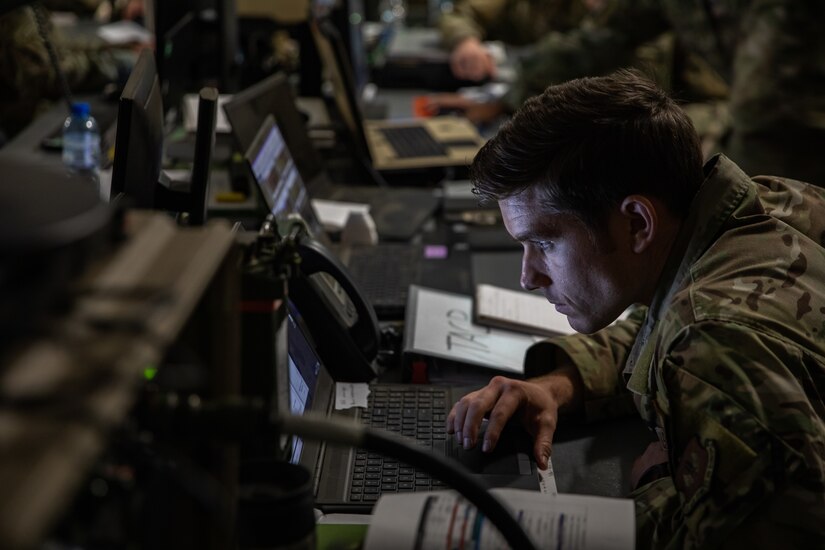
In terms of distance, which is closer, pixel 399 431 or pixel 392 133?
pixel 399 431

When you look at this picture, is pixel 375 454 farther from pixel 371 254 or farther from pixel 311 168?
pixel 311 168

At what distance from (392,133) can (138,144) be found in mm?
→ 1901

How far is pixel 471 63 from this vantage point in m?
3.87

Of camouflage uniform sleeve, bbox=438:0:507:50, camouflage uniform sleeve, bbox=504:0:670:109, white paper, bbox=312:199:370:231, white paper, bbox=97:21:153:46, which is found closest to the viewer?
white paper, bbox=312:199:370:231

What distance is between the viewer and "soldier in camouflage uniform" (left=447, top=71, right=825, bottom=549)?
983 mm

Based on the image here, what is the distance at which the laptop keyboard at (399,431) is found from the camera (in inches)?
48.6

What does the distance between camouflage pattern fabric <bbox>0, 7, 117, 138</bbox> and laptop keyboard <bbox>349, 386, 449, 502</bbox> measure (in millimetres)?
1650

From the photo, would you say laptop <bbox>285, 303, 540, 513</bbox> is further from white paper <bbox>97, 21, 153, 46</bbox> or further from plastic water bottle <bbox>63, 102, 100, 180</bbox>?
white paper <bbox>97, 21, 153, 46</bbox>

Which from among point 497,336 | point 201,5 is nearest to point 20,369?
point 497,336

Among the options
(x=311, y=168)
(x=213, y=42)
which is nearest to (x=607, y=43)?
(x=213, y=42)

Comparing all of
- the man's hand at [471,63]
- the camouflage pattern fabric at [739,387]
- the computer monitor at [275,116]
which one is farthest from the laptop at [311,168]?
the man's hand at [471,63]

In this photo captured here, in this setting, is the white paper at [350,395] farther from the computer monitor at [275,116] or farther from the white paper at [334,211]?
the white paper at [334,211]

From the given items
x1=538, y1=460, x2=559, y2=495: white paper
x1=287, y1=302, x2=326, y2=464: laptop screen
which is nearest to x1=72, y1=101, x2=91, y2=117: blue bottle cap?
x1=287, y1=302, x2=326, y2=464: laptop screen

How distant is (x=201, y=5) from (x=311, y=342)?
1615 mm
